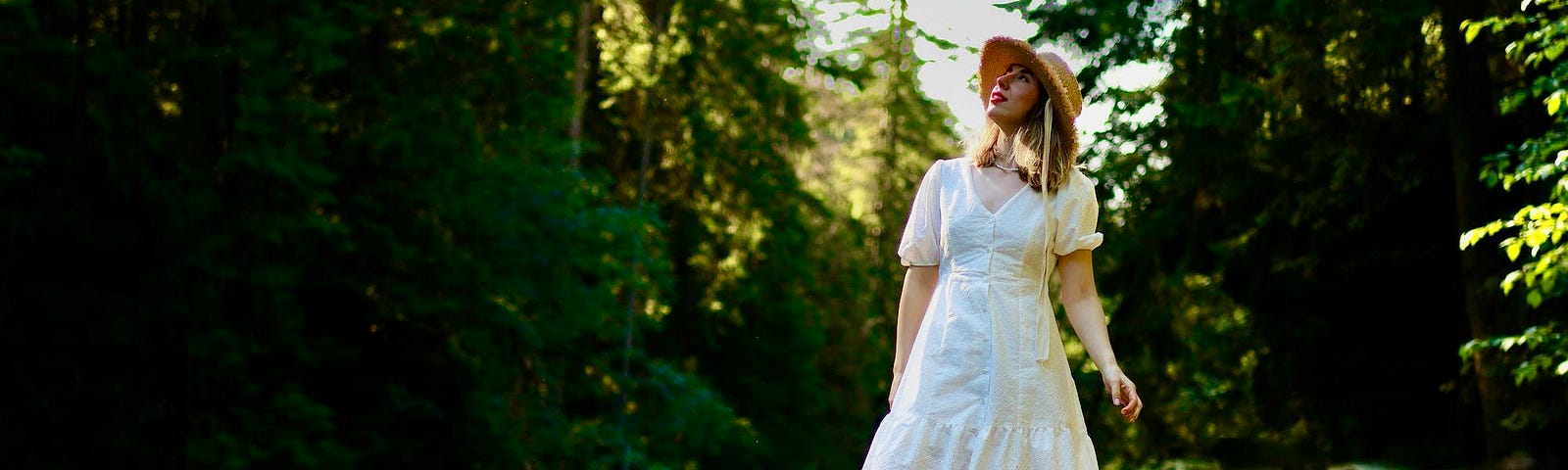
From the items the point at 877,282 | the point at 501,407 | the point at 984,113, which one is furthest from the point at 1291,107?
the point at 877,282

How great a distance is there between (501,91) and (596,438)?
4011 millimetres

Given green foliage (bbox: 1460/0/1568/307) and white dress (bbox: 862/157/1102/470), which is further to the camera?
green foliage (bbox: 1460/0/1568/307)

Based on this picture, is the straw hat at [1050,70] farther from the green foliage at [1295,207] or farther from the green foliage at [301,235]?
the green foliage at [301,235]

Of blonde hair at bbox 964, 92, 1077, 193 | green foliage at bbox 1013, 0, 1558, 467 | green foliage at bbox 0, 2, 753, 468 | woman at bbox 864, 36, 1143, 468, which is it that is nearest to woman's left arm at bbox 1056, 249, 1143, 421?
woman at bbox 864, 36, 1143, 468

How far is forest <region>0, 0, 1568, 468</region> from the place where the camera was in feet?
40.1

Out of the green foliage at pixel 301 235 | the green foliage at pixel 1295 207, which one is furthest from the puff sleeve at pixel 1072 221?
the green foliage at pixel 301 235

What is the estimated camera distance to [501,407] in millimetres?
16172

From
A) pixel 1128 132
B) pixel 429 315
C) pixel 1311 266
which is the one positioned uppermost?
pixel 1128 132

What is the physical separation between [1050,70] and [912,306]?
2.21 ft

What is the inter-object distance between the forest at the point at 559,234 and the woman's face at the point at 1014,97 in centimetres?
453

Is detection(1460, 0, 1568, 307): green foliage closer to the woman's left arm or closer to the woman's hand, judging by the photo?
the woman's left arm

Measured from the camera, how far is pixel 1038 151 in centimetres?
391

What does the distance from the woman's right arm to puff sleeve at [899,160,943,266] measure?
0.10ft

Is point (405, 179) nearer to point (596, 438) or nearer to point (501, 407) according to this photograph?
point (501, 407)
